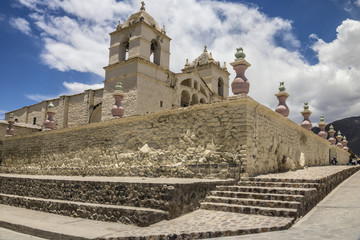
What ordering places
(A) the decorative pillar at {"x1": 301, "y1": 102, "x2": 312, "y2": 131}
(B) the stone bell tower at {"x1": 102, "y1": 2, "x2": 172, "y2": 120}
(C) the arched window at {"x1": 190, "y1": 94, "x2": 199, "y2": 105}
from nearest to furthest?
(A) the decorative pillar at {"x1": 301, "y1": 102, "x2": 312, "y2": 131}, (B) the stone bell tower at {"x1": 102, "y1": 2, "x2": 172, "y2": 120}, (C) the arched window at {"x1": 190, "y1": 94, "x2": 199, "y2": 105}

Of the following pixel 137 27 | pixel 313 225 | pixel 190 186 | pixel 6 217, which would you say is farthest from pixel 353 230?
pixel 137 27

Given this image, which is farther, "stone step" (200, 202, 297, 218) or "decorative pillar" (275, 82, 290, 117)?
"decorative pillar" (275, 82, 290, 117)

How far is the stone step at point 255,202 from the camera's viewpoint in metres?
5.43

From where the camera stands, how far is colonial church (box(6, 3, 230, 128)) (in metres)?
18.7

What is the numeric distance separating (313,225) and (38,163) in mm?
13618

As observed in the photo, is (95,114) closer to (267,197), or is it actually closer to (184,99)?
(184,99)

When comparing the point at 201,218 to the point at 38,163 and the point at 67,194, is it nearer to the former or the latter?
the point at 67,194

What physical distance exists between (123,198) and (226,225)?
2628 mm

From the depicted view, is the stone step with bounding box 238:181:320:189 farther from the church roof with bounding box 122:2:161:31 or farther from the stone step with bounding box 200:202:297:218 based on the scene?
the church roof with bounding box 122:2:161:31

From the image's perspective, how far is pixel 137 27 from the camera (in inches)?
753

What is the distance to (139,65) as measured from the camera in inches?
736

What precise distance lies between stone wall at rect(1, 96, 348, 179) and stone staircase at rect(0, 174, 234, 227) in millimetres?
1198

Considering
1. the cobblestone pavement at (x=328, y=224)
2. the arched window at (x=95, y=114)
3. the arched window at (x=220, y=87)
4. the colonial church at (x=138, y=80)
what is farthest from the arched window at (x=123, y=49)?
the cobblestone pavement at (x=328, y=224)

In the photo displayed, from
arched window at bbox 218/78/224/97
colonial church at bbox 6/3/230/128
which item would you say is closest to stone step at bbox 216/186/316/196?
colonial church at bbox 6/3/230/128
